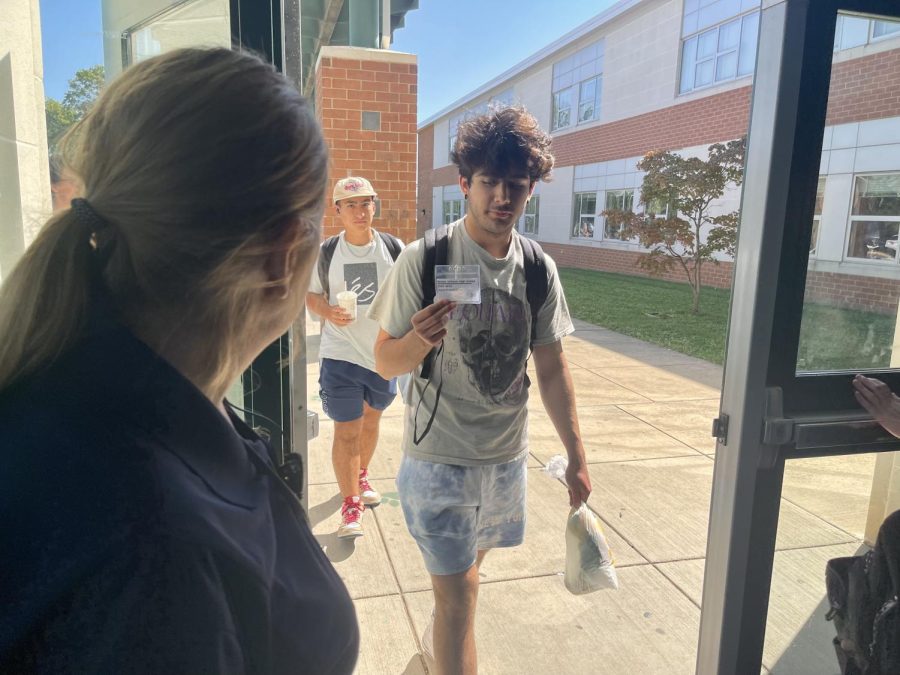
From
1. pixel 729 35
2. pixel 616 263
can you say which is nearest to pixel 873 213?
pixel 729 35

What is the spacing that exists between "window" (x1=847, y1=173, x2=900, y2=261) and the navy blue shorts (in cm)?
260

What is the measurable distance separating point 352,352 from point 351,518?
98 cm

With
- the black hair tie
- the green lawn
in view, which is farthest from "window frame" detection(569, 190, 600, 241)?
the black hair tie

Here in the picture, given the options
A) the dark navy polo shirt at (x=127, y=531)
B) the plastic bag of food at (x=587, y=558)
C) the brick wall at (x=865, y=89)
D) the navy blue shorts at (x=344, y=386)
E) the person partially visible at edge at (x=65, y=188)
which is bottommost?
the plastic bag of food at (x=587, y=558)

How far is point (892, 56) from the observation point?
1.91 meters

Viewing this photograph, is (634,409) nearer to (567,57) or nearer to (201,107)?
(201,107)

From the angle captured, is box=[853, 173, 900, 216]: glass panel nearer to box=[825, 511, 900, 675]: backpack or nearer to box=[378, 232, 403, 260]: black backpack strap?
box=[825, 511, 900, 675]: backpack

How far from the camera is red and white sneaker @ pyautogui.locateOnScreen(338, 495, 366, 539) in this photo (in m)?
3.77

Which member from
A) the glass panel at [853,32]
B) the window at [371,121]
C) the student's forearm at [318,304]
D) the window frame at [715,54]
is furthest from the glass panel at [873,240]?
the window frame at [715,54]

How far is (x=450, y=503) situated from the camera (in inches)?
88.0

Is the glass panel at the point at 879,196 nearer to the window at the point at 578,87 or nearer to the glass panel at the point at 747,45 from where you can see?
the glass panel at the point at 747,45

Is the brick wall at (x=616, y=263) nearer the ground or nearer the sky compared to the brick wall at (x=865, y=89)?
nearer the ground

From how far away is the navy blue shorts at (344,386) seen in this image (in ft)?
12.8

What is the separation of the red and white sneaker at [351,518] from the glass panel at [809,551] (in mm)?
2196
